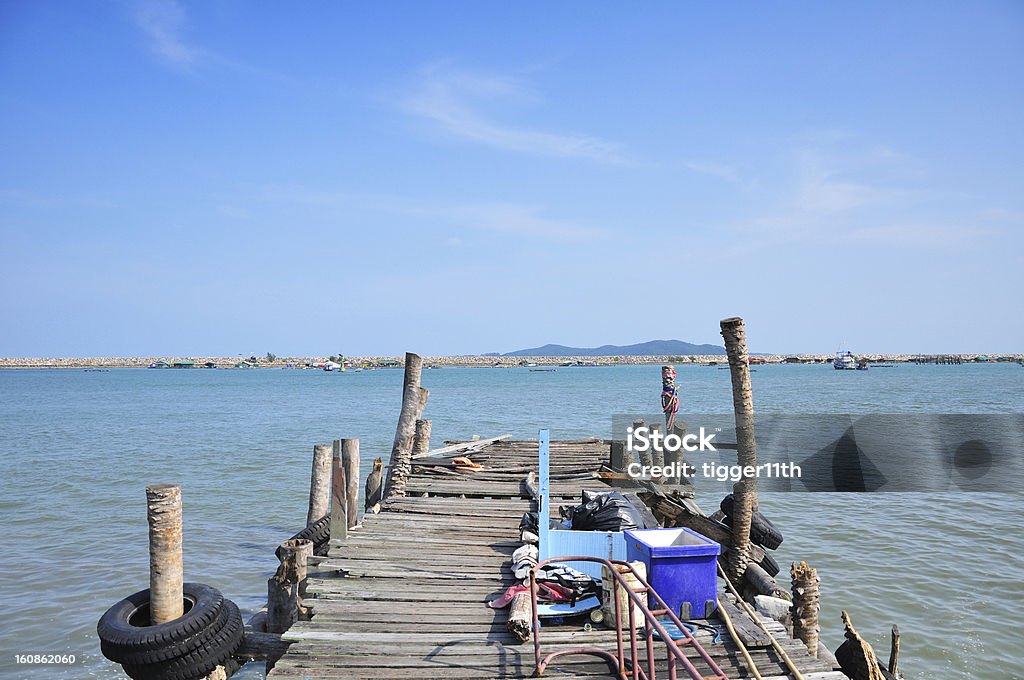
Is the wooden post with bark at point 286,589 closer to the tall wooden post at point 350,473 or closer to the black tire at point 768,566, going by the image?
the tall wooden post at point 350,473

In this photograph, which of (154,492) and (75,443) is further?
(75,443)

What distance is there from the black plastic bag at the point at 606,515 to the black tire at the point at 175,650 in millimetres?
4344

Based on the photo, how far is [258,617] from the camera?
368 inches

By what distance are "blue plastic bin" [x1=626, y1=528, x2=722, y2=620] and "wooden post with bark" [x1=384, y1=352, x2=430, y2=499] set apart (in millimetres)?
7165

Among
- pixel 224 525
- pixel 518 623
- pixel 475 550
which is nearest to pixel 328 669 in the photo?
pixel 518 623

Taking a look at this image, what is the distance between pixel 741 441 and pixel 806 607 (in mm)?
3023

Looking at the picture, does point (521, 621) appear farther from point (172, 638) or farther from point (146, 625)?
point (146, 625)

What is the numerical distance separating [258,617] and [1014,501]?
→ 843 inches

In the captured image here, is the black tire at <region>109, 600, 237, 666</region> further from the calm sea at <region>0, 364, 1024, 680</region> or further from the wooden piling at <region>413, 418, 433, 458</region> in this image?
the wooden piling at <region>413, 418, 433, 458</region>

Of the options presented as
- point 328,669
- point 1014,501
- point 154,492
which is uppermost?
point 154,492

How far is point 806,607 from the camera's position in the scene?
25.0 feet

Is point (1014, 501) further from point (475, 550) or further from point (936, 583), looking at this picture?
point (475, 550)

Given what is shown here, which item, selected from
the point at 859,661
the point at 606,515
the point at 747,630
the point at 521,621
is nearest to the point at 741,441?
the point at 606,515

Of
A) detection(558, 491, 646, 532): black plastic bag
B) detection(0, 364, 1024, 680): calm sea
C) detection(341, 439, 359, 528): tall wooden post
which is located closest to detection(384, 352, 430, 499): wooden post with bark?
detection(341, 439, 359, 528): tall wooden post
